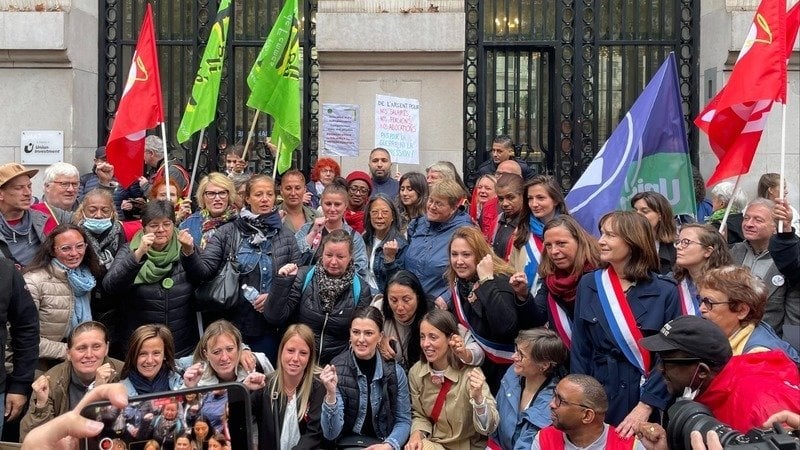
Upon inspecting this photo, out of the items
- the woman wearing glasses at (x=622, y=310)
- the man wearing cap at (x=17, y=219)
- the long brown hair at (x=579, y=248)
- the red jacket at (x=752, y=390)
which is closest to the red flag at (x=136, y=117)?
the man wearing cap at (x=17, y=219)

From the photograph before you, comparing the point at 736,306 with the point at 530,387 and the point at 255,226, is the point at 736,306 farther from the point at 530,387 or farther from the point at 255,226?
the point at 255,226

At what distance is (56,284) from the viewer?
24.1 ft

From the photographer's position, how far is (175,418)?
3.66 m

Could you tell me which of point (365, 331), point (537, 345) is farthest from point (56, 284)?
point (537, 345)

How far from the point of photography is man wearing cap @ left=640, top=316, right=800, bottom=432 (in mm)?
4089

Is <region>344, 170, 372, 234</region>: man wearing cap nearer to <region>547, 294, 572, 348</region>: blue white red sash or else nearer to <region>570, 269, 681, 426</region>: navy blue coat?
<region>547, 294, 572, 348</region>: blue white red sash

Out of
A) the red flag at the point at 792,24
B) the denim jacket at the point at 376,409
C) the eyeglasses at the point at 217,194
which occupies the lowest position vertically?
the denim jacket at the point at 376,409

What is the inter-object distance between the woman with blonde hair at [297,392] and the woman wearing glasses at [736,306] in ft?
8.74

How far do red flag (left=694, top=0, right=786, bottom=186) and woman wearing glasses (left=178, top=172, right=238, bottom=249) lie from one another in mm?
3520

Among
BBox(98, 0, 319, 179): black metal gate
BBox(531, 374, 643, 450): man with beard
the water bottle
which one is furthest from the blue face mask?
BBox(98, 0, 319, 179): black metal gate

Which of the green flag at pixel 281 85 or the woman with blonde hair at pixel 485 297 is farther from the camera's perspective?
the green flag at pixel 281 85

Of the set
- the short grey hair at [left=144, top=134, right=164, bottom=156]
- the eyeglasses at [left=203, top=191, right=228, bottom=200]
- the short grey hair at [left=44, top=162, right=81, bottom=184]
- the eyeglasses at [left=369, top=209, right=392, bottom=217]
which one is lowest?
the eyeglasses at [left=369, top=209, right=392, bottom=217]

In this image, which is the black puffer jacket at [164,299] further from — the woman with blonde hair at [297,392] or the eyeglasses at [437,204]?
the eyeglasses at [437,204]

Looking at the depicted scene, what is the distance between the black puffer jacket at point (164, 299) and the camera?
762 centimetres
